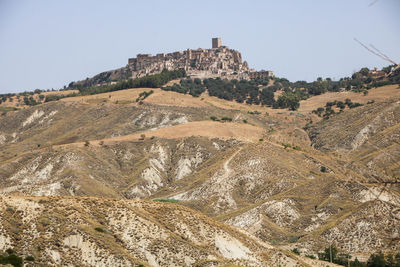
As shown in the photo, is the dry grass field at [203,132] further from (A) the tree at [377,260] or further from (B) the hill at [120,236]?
(B) the hill at [120,236]

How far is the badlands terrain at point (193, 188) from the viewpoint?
63781mm

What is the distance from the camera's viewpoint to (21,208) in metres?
64.4

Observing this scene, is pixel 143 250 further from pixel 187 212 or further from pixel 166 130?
pixel 166 130

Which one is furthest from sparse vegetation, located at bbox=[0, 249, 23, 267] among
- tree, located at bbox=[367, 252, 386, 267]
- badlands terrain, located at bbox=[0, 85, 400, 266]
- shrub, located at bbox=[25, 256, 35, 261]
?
tree, located at bbox=[367, 252, 386, 267]

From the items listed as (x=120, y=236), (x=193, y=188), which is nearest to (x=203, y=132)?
(x=193, y=188)

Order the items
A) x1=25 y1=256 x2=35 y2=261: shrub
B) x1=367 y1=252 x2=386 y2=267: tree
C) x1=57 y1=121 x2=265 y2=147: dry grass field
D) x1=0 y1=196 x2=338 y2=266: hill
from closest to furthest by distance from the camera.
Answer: x1=25 y1=256 x2=35 y2=261: shrub → x1=0 y1=196 x2=338 y2=266: hill → x1=367 y1=252 x2=386 y2=267: tree → x1=57 y1=121 x2=265 y2=147: dry grass field

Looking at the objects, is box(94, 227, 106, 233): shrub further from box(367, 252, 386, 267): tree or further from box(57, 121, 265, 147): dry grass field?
box(57, 121, 265, 147): dry grass field

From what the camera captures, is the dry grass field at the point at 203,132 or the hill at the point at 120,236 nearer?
the hill at the point at 120,236

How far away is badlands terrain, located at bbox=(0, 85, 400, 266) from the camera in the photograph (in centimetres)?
6378

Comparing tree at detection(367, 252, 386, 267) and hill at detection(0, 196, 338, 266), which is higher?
hill at detection(0, 196, 338, 266)

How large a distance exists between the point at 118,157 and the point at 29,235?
9642cm

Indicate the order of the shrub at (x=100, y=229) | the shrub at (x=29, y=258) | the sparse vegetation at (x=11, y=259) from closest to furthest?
the sparse vegetation at (x=11, y=259) → the shrub at (x=29, y=258) → the shrub at (x=100, y=229)

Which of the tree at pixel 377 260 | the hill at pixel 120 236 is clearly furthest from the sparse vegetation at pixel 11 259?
the tree at pixel 377 260

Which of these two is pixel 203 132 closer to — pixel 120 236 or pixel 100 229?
pixel 120 236
